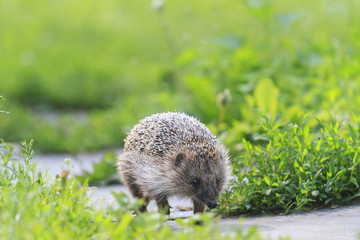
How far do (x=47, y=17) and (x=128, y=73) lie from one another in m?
4.49

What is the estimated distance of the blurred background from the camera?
28.6ft

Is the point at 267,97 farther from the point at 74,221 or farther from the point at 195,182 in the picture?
the point at 74,221

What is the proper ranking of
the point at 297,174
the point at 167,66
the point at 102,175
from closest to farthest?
the point at 297,174
the point at 102,175
the point at 167,66

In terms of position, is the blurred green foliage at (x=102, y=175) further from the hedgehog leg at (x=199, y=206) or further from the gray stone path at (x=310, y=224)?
the hedgehog leg at (x=199, y=206)

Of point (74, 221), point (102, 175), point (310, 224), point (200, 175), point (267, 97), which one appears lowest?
point (310, 224)

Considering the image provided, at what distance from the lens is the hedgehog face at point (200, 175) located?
5.22m

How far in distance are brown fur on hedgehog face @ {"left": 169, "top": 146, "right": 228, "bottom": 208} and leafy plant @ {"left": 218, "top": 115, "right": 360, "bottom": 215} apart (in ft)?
0.57

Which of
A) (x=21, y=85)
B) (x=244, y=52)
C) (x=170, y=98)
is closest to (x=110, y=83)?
(x=21, y=85)

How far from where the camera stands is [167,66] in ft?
40.3

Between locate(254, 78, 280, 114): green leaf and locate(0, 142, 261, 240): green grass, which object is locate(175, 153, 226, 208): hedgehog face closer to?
locate(0, 142, 261, 240): green grass

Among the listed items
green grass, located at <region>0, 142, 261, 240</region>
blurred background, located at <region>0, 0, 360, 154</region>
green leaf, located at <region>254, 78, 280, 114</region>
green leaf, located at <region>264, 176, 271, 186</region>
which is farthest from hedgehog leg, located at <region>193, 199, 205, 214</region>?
green leaf, located at <region>254, 78, 280, 114</region>

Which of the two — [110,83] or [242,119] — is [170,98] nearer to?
[242,119]

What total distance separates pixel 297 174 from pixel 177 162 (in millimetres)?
1036

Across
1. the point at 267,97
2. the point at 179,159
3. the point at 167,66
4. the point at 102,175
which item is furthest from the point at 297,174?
the point at 167,66
